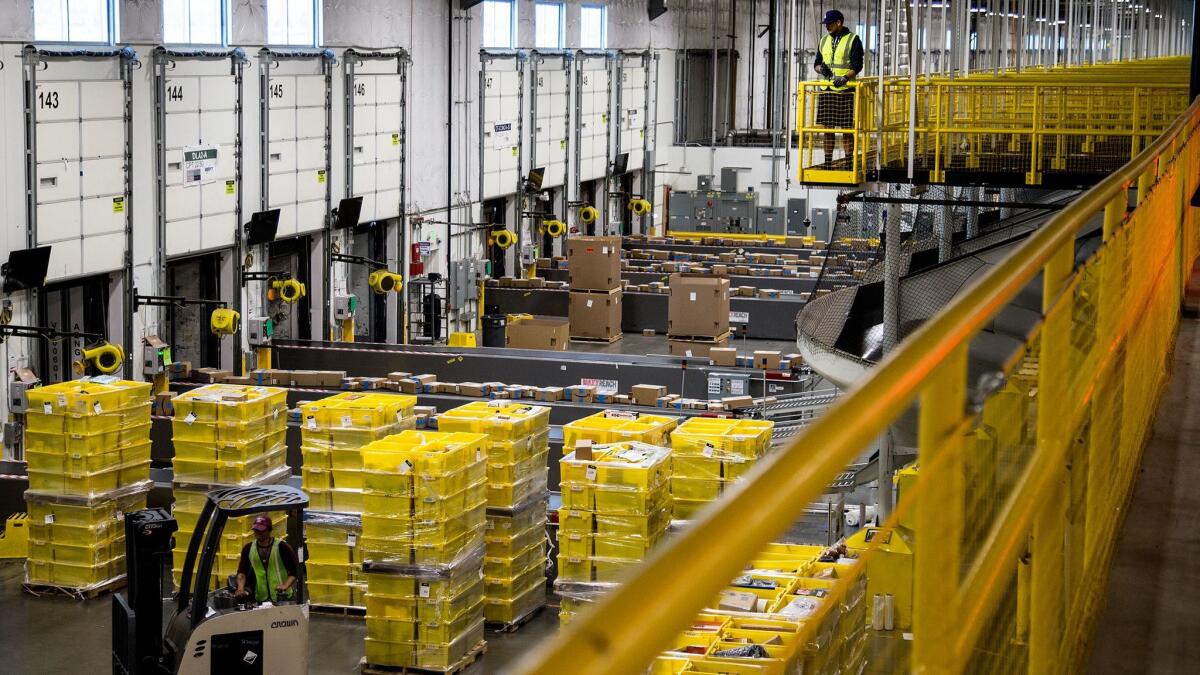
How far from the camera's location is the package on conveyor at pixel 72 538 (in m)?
12.3

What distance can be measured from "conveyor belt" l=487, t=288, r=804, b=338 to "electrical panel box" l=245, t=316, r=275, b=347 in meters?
7.11

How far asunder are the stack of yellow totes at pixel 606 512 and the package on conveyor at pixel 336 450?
179cm

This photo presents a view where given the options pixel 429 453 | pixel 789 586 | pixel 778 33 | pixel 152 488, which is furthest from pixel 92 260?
pixel 778 33

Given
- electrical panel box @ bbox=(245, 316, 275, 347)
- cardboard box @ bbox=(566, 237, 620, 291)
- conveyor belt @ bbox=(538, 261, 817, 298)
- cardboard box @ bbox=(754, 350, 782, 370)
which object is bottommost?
cardboard box @ bbox=(754, 350, 782, 370)

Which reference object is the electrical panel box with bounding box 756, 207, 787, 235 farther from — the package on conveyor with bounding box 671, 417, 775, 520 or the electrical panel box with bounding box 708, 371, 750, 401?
the package on conveyor with bounding box 671, 417, 775, 520

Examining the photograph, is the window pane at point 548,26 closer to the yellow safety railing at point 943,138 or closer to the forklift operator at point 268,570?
the yellow safety railing at point 943,138

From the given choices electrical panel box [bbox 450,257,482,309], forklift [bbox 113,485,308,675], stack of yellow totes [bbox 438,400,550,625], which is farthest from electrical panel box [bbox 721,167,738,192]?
forklift [bbox 113,485,308,675]

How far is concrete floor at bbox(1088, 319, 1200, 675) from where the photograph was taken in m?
3.75

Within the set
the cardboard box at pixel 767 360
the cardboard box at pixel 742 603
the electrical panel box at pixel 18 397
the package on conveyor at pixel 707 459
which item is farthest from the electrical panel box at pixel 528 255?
the cardboard box at pixel 742 603

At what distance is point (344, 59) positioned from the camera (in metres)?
20.7

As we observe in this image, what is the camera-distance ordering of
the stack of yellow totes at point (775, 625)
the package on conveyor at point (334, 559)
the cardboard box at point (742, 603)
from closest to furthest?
the stack of yellow totes at point (775, 625), the cardboard box at point (742, 603), the package on conveyor at point (334, 559)

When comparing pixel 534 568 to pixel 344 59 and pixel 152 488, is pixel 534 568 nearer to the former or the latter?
pixel 152 488

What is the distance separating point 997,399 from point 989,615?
31 cm

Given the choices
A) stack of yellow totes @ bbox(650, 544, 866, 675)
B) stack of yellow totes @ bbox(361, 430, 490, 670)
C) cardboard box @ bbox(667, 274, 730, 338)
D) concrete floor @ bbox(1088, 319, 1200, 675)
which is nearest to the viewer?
stack of yellow totes @ bbox(650, 544, 866, 675)
